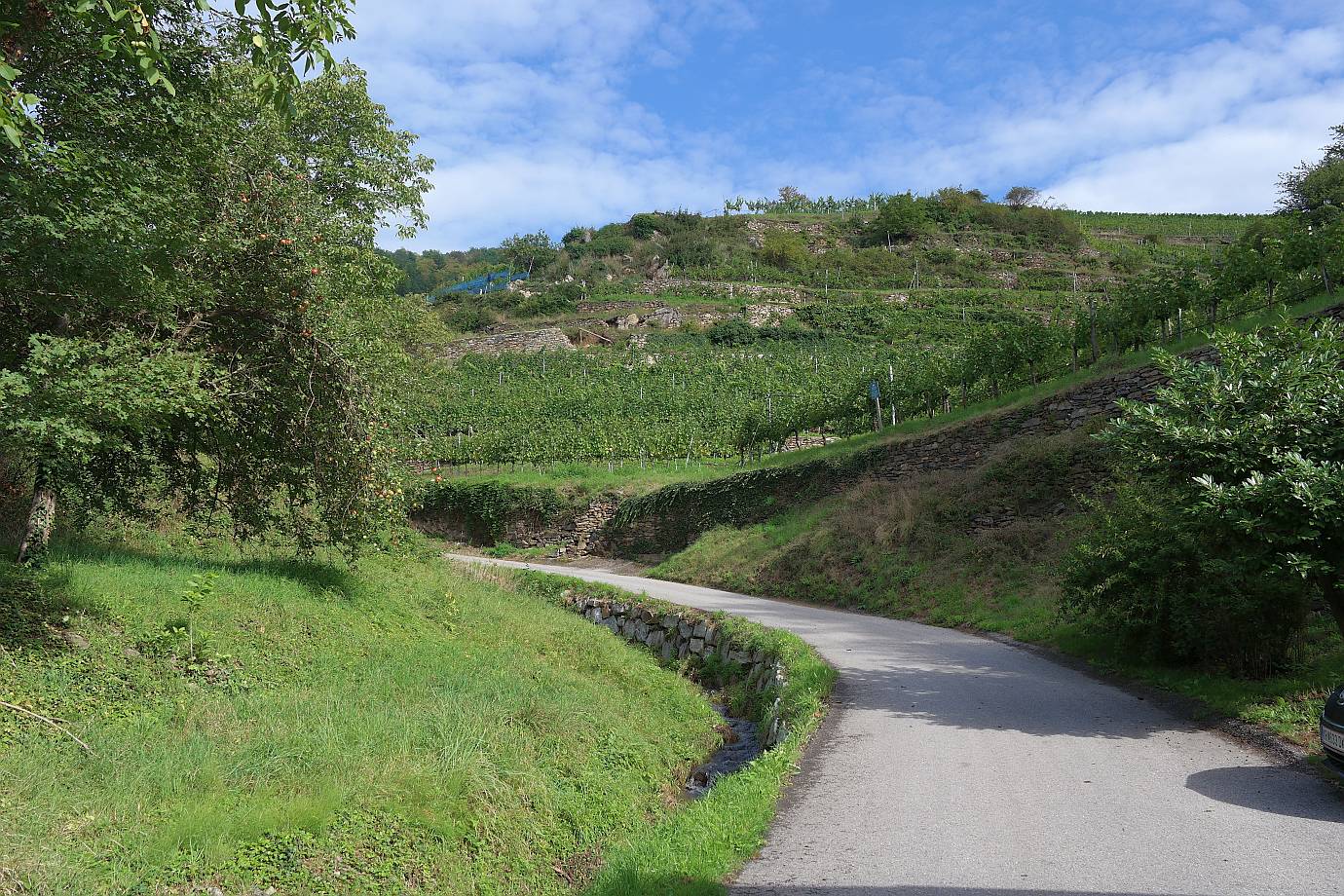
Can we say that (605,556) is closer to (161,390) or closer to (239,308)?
(239,308)

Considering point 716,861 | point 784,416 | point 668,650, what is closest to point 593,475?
point 784,416

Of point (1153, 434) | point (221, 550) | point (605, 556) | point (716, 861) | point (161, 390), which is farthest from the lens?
point (605, 556)

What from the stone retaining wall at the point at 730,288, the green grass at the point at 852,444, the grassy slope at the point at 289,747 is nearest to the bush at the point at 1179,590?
the green grass at the point at 852,444

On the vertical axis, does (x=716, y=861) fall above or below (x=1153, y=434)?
below

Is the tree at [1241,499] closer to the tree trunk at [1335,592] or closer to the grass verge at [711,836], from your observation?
the tree trunk at [1335,592]

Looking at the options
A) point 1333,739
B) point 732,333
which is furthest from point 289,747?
point 732,333

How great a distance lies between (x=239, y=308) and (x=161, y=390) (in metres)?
2.79

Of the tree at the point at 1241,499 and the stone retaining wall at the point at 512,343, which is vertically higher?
the stone retaining wall at the point at 512,343

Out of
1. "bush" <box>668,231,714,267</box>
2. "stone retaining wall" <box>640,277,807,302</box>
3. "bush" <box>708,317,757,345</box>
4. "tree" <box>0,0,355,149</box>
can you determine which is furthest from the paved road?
"bush" <box>668,231,714,267</box>

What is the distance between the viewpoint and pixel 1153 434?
8406 millimetres

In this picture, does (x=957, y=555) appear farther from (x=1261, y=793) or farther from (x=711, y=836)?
(x=711, y=836)

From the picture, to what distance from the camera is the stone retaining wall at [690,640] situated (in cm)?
1209

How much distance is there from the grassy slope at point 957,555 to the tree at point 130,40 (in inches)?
409

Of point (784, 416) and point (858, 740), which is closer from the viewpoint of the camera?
point (858, 740)
